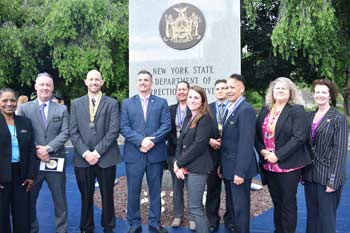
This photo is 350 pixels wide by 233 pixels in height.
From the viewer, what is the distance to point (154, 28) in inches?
275

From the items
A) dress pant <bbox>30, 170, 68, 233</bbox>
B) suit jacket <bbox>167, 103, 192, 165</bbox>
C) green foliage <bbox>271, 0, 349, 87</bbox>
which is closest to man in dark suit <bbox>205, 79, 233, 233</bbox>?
suit jacket <bbox>167, 103, 192, 165</bbox>

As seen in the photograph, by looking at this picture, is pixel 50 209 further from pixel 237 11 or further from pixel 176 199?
pixel 237 11

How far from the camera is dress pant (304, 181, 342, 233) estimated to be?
3.91 meters

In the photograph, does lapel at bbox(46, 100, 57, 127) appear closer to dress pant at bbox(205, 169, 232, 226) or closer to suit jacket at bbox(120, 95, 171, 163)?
suit jacket at bbox(120, 95, 171, 163)

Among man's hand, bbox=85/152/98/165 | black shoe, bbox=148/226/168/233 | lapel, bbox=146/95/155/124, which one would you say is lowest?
black shoe, bbox=148/226/168/233

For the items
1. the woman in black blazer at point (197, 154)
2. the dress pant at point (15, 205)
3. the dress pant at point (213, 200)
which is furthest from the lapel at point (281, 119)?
the dress pant at point (15, 205)

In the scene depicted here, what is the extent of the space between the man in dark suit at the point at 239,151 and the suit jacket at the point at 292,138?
27 centimetres

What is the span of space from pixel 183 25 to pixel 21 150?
12.1ft

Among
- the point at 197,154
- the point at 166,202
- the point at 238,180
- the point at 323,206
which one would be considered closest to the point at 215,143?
the point at 197,154

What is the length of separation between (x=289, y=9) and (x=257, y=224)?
7.85m

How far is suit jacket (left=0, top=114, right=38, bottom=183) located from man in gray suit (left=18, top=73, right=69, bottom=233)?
0.27 meters

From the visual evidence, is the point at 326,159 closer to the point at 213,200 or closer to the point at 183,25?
the point at 213,200

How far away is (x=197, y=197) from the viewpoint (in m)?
4.15

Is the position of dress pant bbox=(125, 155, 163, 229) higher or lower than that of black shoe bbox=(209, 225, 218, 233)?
higher
